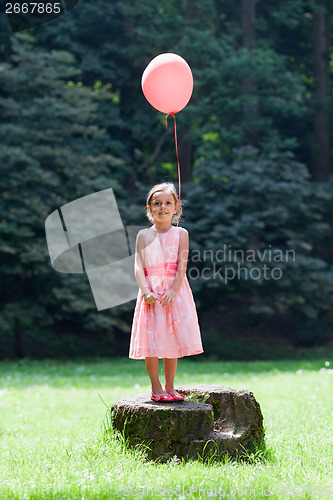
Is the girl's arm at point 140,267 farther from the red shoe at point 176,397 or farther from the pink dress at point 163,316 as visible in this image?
the red shoe at point 176,397

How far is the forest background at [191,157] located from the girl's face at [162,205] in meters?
8.59

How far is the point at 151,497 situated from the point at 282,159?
41.6ft

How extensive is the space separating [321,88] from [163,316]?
48.3 ft

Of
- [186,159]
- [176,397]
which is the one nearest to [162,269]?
[176,397]

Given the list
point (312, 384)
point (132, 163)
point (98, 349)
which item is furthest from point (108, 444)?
point (132, 163)

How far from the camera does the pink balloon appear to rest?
4.29 m

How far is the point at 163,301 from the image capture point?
4.01m

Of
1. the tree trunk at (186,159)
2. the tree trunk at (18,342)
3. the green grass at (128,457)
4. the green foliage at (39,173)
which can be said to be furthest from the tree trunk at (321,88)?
the green grass at (128,457)

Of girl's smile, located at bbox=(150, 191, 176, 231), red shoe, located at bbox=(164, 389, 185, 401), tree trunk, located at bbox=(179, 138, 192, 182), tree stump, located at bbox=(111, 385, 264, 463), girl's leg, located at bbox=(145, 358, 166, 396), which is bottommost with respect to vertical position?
tree stump, located at bbox=(111, 385, 264, 463)

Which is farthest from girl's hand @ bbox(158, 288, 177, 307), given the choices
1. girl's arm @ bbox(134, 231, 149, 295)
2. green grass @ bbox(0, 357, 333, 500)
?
green grass @ bbox(0, 357, 333, 500)

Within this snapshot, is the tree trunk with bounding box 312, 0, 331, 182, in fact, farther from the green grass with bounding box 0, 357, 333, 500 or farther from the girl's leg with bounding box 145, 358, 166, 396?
the girl's leg with bounding box 145, 358, 166, 396

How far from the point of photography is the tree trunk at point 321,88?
674 inches

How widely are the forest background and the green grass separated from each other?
5639 millimetres

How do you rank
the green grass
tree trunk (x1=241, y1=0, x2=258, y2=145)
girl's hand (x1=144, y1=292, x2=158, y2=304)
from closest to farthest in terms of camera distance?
the green grass
girl's hand (x1=144, y1=292, x2=158, y2=304)
tree trunk (x1=241, y1=0, x2=258, y2=145)
